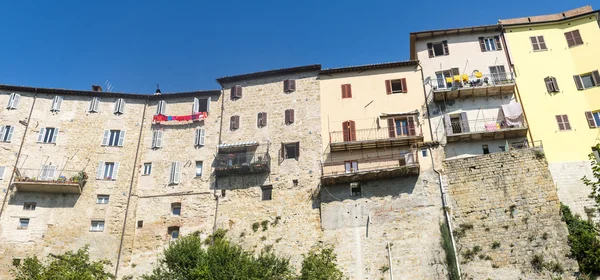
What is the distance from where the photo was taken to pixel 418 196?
32.8 metres

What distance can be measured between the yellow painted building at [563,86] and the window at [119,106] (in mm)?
30916

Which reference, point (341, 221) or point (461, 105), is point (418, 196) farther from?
point (461, 105)

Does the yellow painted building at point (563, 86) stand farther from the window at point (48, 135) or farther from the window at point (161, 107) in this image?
the window at point (48, 135)

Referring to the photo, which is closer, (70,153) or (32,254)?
(32,254)

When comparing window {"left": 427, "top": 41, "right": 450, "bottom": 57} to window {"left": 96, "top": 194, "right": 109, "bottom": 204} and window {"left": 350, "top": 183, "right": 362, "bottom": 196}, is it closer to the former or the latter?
window {"left": 350, "top": 183, "right": 362, "bottom": 196}

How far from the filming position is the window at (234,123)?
38931 millimetres

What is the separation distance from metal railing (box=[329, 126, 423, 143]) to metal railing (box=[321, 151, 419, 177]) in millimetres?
1501

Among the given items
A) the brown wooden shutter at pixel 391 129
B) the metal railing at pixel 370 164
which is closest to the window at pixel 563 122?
the metal railing at pixel 370 164

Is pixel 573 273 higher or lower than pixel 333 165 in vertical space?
lower

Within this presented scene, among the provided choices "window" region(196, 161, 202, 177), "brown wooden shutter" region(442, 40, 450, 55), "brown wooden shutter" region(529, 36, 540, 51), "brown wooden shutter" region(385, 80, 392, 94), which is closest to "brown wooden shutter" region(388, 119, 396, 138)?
→ "brown wooden shutter" region(385, 80, 392, 94)

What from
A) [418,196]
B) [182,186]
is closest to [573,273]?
[418,196]

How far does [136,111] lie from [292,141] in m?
13.6

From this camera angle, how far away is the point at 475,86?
3497 centimetres

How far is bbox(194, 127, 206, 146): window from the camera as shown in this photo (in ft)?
127
